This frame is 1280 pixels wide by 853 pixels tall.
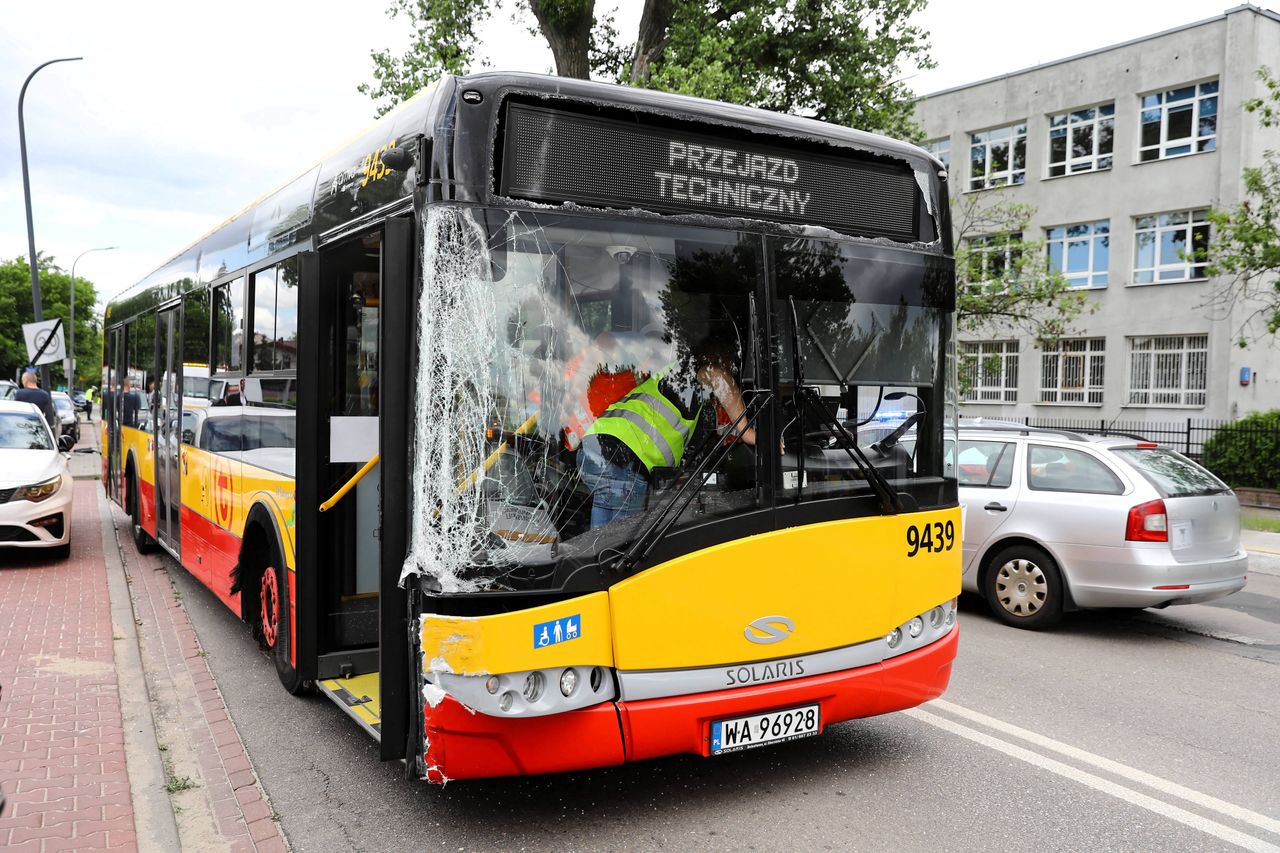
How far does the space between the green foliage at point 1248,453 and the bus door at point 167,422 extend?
19.4 m

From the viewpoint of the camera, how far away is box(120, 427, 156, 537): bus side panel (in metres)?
9.80

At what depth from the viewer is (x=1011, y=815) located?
4.29 m

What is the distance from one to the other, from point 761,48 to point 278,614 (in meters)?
17.5

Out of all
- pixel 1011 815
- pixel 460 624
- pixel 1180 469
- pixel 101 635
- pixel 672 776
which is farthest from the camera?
pixel 1180 469

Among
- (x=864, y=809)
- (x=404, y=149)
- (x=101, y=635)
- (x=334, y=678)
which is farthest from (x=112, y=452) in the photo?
(x=864, y=809)

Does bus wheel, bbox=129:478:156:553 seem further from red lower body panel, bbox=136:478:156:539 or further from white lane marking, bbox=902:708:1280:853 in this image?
white lane marking, bbox=902:708:1280:853

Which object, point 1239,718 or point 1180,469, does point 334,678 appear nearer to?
point 1239,718

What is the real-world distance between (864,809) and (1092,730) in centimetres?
186

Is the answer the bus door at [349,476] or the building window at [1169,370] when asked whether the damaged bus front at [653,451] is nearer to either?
the bus door at [349,476]

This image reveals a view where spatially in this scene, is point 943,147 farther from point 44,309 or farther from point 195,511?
point 44,309

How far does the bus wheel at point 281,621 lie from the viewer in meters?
5.52

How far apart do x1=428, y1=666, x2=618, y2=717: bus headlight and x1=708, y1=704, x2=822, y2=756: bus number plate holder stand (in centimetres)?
50

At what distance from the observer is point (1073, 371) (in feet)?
104

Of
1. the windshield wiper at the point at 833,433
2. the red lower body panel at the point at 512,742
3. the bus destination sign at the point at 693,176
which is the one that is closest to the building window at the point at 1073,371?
the bus destination sign at the point at 693,176
